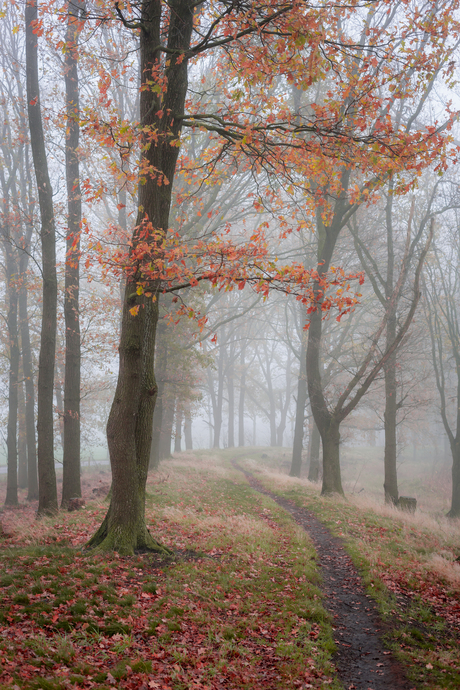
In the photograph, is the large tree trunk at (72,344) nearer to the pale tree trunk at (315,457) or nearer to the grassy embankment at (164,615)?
the grassy embankment at (164,615)

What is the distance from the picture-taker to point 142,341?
274 inches

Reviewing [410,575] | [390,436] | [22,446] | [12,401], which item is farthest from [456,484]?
[22,446]

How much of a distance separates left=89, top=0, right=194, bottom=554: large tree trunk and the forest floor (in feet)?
1.90

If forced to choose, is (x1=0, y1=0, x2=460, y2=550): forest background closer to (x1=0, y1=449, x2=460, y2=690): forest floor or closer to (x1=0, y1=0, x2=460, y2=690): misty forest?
(x1=0, y1=0, x2=460, y2=690): misty forest

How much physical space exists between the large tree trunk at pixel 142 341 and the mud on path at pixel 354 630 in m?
3.02

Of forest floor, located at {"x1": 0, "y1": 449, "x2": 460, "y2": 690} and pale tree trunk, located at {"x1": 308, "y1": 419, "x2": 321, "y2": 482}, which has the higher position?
forest floor, located at {"x1": 0, "y1": 449, "x2": 460, "y2": 690}

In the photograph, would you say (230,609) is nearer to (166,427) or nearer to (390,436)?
(390,436)

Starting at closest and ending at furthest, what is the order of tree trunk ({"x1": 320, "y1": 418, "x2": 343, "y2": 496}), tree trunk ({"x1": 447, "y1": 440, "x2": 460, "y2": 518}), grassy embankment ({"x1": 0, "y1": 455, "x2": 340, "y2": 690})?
1. grassy embankment ({"x1": 0, "y1": 455, "x2": 340, "y2": 690})
2. tree trunk ({"x1": 320, "y1": 418, "x2": 343, "y2": 496})
3. tree trunk ({"x1": 447, "y1": 440, "x2": 460, "y2": 518})

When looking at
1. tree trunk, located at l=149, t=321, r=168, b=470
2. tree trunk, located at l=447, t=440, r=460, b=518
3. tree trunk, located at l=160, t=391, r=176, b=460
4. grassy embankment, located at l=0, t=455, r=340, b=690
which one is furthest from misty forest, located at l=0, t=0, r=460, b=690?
tree trunk, located at l=160, t=391, r=176, b=460

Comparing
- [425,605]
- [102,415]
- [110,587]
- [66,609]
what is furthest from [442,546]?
[102,415]

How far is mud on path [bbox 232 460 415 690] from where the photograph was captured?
166 inches

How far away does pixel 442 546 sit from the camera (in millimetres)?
8203

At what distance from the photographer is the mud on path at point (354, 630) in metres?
4.22

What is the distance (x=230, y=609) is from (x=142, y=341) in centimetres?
418
